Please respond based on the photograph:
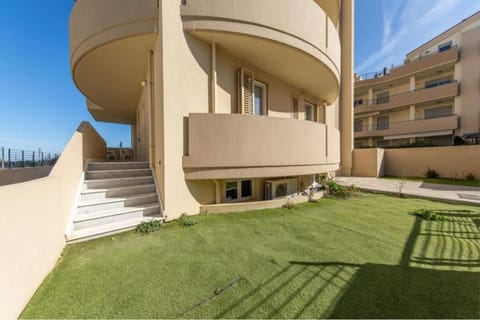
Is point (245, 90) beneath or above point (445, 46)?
beneath

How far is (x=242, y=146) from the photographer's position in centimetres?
518

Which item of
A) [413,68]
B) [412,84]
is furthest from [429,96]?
[413,68]

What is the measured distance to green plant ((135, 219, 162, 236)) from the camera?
13.3ft

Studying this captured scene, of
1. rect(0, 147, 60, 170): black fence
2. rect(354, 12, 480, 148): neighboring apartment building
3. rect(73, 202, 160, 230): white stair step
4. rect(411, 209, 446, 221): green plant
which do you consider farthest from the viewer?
rect(354, 12, 480, 148): neighboring apartment building

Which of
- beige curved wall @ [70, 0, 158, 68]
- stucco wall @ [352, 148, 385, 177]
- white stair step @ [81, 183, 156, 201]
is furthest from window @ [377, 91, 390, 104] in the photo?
white stair step @ [81, 183, 156, 201]

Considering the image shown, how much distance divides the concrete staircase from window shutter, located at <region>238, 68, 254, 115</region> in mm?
3535

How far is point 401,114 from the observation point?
2331 cm

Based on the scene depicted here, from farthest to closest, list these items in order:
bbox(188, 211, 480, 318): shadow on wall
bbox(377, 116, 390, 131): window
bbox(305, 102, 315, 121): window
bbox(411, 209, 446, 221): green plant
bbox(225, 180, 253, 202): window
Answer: bbox(377, 116, 390, 131): window, bbox(305, 102, 315, 121): window, bbox(225, 180, 253, 202): window, bbox(411, 209, 446, 221): green plant, bbox(188, 211, 480, 318): shadow on wall

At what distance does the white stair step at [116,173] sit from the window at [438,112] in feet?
93.8

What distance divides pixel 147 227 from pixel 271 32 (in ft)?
18.9

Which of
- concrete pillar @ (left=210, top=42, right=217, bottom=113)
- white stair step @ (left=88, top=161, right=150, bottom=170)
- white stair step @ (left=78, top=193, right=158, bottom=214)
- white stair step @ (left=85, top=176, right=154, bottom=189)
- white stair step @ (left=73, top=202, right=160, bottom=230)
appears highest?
concrete pillar @ (left=210, top=42, right=217, bottom=113)

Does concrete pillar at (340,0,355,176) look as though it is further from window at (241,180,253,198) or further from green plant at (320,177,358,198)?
window at (241,180,253,198)

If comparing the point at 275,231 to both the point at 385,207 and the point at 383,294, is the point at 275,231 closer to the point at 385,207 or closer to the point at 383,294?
the point at 383,294

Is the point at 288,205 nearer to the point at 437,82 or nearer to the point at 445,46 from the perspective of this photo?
the point at 437,82
